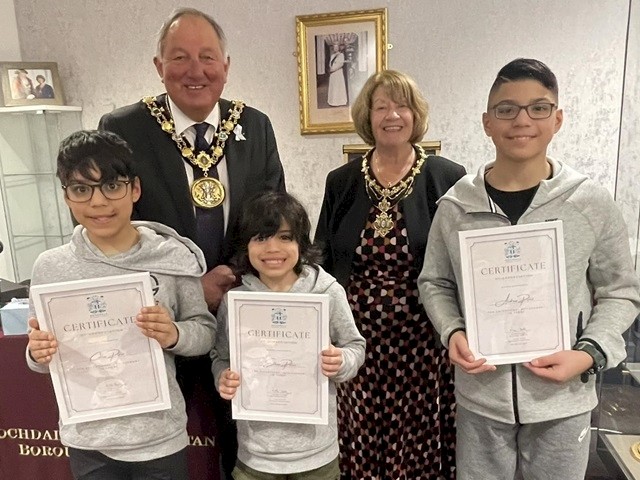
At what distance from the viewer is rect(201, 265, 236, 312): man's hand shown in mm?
1570

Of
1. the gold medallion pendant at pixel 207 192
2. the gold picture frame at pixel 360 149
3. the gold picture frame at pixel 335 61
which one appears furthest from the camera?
the gold picture frame at pixel 335 61

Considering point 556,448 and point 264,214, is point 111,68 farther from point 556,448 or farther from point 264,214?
point 556,448

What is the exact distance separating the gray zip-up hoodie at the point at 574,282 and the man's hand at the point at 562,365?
49 mm

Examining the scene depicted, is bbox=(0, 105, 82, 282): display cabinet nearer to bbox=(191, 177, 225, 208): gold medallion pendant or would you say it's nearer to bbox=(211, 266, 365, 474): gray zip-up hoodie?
bbox=(191, 177, 225, 208): gold medallion pendant

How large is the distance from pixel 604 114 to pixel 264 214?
2.72 m

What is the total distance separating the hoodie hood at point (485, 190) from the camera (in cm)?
130

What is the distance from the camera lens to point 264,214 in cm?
142

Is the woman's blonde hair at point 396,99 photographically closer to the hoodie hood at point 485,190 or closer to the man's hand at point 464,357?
the hoodie hood at point 485,190

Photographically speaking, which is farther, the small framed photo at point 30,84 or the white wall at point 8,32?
the white wall at point 8,32

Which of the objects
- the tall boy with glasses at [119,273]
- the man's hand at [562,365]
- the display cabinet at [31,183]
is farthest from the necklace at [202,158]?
the display cabinet at [31,183]

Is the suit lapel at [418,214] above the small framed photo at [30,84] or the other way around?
the other way around

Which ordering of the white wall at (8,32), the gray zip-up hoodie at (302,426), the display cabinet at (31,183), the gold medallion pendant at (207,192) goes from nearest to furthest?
the gray zip-up hoodie at (302,426), the gold medallion pendant at (207,192), the display cabinet at (31,183), the white wall at (8,32)

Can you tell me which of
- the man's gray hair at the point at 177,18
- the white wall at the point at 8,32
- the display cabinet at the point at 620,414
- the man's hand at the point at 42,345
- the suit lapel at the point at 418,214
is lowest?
the display cabinet at the point at 620,414
